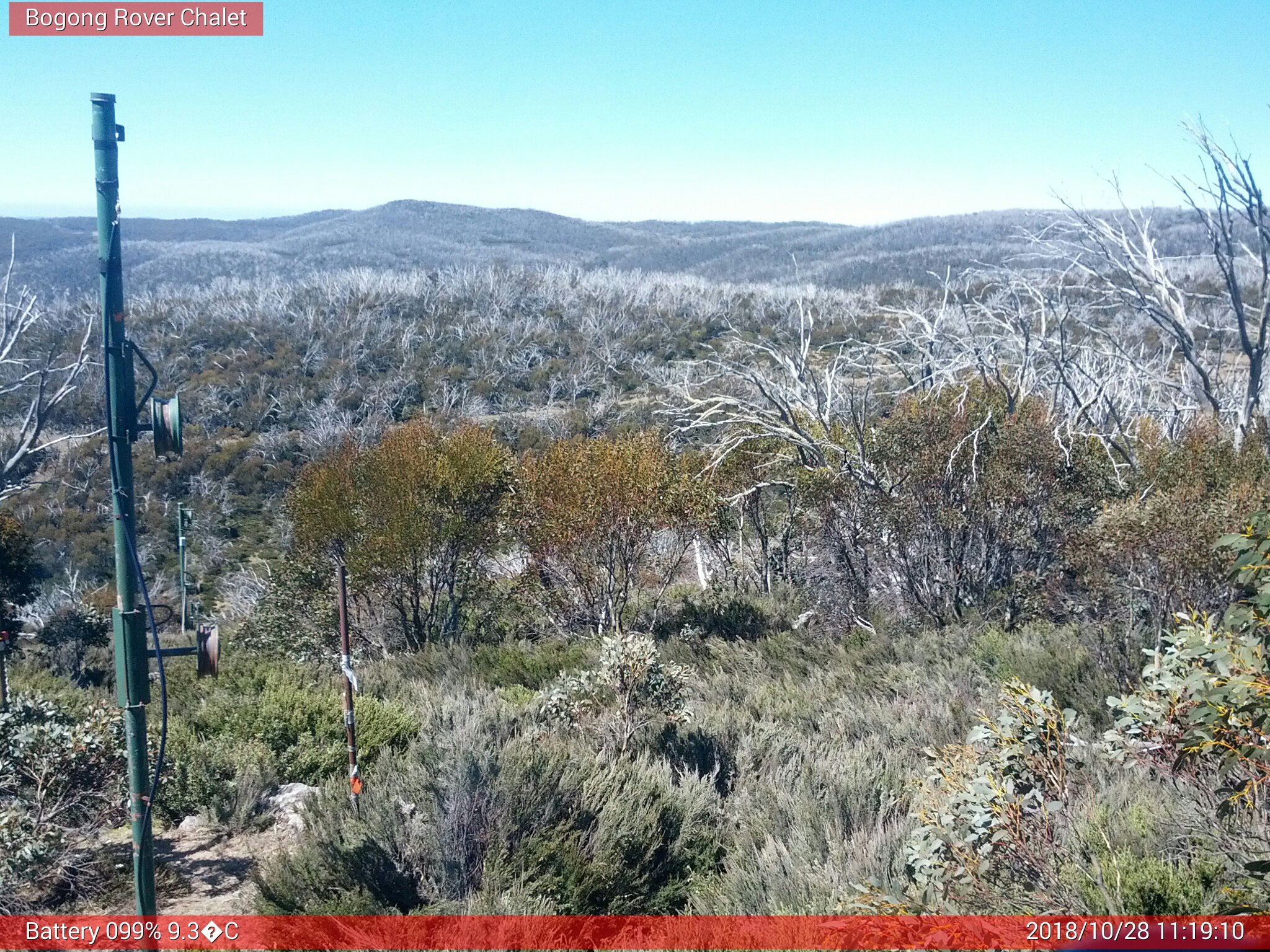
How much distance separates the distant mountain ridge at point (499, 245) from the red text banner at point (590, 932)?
154 feet

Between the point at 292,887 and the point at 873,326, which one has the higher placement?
the point at 873,326

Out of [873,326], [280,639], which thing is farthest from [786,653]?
[873,326]

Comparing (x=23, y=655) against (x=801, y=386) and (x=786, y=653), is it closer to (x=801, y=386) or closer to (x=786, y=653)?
(x=786, y=653)

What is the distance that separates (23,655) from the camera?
1319 cm

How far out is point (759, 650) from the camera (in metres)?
10.6

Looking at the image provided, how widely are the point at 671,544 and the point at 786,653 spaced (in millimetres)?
4930

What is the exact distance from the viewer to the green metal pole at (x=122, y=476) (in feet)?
10.2

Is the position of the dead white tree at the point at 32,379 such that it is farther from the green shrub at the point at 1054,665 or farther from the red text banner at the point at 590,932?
the green shrub at the point at 1054,665

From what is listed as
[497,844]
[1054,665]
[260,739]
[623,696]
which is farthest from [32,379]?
[1054,665]

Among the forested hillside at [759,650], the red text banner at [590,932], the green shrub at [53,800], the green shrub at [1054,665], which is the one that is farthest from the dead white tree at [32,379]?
the green shrub at [1054,665]

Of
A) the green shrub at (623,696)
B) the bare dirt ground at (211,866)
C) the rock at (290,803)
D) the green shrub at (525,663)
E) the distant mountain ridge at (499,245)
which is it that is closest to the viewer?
the bare dirt ground at (211,866)

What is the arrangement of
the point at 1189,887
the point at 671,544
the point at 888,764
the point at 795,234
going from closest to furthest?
the point at 1189,887
the point at 888,764
the point at 671,544
the point at 795,234

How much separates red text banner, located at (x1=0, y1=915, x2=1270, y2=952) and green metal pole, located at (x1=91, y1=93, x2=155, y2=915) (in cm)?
41

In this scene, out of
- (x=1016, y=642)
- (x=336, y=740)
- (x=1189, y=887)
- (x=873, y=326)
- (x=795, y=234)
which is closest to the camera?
(x=1189, y=887)
